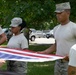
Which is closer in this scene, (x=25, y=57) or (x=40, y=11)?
(x=25, y=57)


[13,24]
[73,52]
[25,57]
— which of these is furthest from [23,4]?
[73,52]

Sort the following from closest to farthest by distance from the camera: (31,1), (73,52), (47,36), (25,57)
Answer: (73,52) → (25,57) → (31,1) → (47,36)

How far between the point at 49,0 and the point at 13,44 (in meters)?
5.79

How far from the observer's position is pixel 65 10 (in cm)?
572

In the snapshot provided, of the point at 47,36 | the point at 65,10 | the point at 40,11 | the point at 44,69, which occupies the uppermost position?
the point at 65,10

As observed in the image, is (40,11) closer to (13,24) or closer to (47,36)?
(13,24)

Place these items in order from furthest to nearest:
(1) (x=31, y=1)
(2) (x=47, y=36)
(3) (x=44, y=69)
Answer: (2) (x=47, y=36) → (1) (x=31, y=1) → (3) (x=44, y=69)

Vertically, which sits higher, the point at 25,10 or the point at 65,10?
the point at 65,10

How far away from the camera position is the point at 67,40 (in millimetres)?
5617

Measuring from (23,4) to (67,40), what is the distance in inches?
253

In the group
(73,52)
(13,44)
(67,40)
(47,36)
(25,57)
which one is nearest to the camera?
(73,52)

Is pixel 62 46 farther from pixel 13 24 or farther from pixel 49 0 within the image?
pixel 49 0

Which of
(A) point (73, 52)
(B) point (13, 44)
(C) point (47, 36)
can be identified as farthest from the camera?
(C) point (47, 36)

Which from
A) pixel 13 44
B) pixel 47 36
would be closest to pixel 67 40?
pixel 13 44
